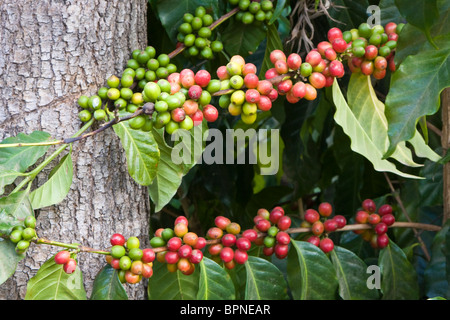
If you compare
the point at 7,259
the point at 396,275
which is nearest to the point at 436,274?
the point at 396,275

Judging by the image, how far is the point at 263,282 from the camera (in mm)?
949

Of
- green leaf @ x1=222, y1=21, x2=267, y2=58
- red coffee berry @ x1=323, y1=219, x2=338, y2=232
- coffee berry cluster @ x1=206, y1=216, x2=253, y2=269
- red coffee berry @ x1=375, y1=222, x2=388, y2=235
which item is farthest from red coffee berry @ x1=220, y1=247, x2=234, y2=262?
green leaf @ x1=222, y1=21, x2=267, y2=58

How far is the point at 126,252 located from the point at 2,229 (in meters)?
0.20

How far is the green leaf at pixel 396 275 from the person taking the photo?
3.45ft

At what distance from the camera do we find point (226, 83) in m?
0.81

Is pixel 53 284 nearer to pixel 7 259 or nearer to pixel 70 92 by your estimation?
pixel 7 259

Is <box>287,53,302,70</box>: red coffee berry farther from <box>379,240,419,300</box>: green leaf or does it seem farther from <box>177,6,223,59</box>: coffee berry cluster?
<box>379,240,419,300</box>: green leaf

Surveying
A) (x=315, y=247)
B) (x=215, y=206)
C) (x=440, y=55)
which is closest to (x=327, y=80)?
(x=440, y=55)

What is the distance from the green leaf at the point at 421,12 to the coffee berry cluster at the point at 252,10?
34cm

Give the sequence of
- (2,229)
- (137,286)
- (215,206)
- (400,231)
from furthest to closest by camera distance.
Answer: (215,206) < (400,231) < (137,286) < (2,229)

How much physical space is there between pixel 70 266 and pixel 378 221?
61 cm

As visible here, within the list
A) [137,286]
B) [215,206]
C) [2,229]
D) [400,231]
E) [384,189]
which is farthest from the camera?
[215,206]
